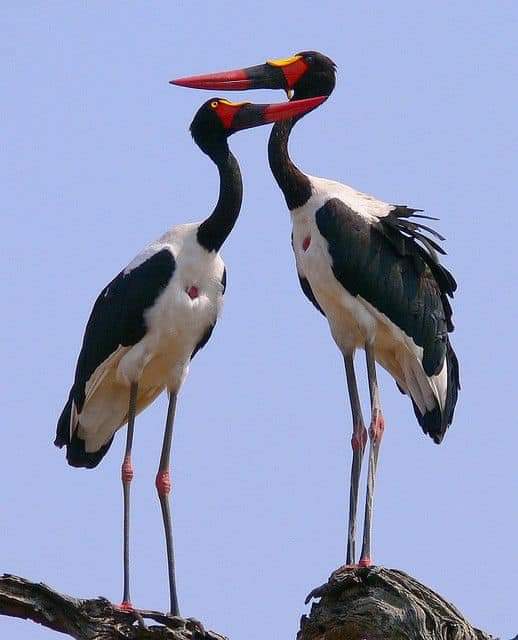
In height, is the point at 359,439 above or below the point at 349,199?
below

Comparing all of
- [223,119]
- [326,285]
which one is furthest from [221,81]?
[326,285]

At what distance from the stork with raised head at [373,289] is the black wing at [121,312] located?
944 mm

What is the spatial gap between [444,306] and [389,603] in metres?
3.10

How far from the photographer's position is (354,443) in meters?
12.2

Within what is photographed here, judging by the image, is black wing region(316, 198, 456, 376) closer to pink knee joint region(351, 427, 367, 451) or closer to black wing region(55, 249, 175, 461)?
pink knee joint region(351, 427, 367, 451)

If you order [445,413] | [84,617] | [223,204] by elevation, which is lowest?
[84,617]

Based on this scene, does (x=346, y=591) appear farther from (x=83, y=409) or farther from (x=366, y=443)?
(x=83, y=409)

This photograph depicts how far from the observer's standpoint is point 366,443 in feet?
40.2

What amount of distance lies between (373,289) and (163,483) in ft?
6.71

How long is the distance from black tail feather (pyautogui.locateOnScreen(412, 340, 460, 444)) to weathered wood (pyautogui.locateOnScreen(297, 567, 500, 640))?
2.34 meters

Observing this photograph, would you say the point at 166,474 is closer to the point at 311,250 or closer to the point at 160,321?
the point at 160,321

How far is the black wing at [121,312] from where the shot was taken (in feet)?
41.3

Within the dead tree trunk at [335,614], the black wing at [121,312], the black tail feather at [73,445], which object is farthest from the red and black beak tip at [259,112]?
the dead tree trunk at [335,614]

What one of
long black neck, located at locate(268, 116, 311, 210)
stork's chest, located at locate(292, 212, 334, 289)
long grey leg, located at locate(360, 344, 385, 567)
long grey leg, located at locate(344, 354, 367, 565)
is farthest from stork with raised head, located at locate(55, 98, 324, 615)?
long grey leg, located at locate(360, 344, 385, 567)
